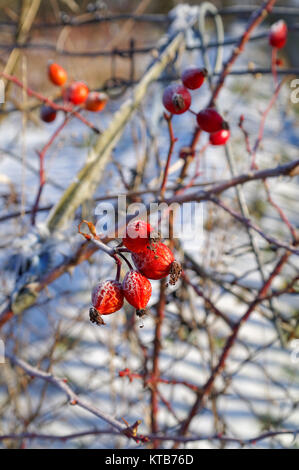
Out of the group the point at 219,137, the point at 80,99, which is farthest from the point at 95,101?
the point at 219,137

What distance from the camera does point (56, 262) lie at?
73cm

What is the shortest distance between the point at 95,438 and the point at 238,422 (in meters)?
0.51

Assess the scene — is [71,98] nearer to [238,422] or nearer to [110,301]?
[110,301]

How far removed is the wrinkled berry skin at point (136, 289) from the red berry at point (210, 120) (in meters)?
0.31

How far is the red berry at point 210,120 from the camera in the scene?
640 mm

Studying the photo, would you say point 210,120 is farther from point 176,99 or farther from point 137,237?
point 137,237

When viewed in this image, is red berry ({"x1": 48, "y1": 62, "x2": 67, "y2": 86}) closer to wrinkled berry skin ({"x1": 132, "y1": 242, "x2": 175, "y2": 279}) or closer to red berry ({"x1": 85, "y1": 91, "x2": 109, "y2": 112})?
red berry ({"x1": 85, "y1": 91, "x2": 109, "y2": 112})

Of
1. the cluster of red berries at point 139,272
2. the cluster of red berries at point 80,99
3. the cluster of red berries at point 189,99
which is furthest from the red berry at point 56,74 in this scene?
the cluster of red berries at point 139,272

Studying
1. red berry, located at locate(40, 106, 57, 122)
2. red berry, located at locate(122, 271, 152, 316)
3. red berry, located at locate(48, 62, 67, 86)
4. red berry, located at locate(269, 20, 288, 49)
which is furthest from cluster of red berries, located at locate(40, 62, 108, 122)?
red berry, located at locate(122, 271, 152, 316)

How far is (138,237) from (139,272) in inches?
2.0

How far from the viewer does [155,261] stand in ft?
1.51

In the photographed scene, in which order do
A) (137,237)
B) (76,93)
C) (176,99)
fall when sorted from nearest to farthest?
(137,237) → (176,99) → (76,93)

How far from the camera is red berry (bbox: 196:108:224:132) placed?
64cm
